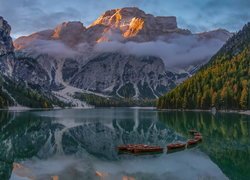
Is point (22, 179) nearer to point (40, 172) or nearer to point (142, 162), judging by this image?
point (40, 172)

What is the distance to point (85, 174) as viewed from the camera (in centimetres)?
5216

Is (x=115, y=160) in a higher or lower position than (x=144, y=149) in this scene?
Result: lower

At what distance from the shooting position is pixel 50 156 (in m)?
Answer: 70.6

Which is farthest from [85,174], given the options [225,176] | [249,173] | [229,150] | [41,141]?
[41,141]

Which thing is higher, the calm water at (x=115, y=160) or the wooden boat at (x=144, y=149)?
the wooden boat at (x=144, y=149)

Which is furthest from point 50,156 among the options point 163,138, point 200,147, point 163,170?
point 163,138

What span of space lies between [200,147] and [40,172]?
3835 cm

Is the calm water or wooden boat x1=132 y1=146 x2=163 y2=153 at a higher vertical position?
wooden boat x1=132 y1=146 x2=163 y2=153

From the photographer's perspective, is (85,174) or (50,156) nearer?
(85,174)

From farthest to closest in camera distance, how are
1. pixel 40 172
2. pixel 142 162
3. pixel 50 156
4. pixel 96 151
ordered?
pixel 96 151 < pixel 50 156 < pixel 142 162 < pixel 40 172

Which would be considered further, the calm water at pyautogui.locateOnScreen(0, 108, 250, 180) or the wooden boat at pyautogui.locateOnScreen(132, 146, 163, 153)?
the wooden boat at pyautogui.locateOnScreen(132, 146, 163, 153)

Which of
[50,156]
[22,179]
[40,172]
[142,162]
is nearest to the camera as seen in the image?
[22,179]

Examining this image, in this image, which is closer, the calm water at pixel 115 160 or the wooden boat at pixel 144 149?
the calm water at pixel 115 160

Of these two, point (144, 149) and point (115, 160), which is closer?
point (115, 160)
